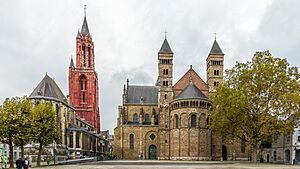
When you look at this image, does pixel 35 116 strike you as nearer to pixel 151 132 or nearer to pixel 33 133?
pixel 33 133

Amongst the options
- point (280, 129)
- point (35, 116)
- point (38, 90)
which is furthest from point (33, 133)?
point (280, 129)

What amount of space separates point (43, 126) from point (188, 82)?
5001 centimetres

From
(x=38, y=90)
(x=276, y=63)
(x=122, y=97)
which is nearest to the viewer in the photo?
(x=276, y=63)

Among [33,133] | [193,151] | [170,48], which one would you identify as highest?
[170,48]

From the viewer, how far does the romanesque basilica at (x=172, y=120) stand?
85.6 m

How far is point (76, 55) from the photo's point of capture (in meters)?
132

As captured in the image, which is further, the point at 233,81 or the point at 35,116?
the point at 233,81

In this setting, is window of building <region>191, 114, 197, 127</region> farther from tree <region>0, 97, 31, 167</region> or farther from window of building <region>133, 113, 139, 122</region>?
tree <region>0, 97, 31, 167</region>

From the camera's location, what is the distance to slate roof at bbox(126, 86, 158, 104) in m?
103

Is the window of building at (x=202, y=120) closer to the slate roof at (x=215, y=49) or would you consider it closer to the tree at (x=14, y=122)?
the slate roof at (x=215, y=49)

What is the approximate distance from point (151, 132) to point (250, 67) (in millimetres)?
41825

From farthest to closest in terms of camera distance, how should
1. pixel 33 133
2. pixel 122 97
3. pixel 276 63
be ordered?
pixel 122 97 → pixel 276 63 → pixel 33 133

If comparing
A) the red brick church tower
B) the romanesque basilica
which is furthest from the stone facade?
the red brick church tower

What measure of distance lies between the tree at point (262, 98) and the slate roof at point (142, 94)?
44.2m
